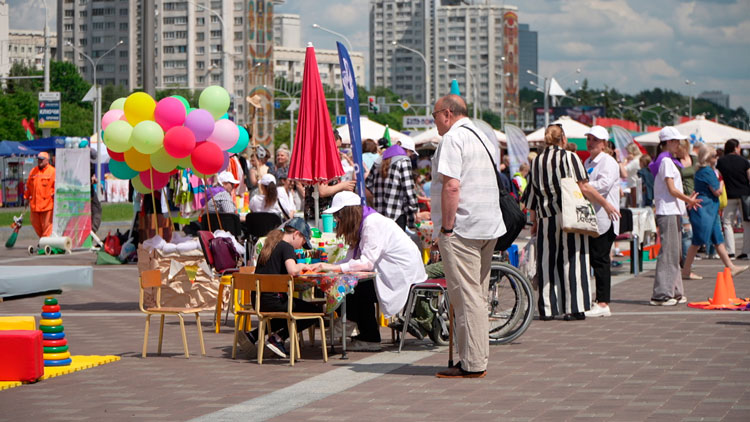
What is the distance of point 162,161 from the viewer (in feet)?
41.9

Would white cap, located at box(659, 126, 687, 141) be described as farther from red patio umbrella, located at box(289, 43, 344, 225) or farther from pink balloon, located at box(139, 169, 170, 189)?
pink balloon, located at box(139, 169, 170, 189)

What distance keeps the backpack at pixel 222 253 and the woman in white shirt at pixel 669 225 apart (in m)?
4.72

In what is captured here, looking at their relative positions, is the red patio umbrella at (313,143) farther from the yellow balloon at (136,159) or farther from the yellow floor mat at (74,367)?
the yellow floor mat at (74,367)

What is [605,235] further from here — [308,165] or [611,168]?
[308,165]

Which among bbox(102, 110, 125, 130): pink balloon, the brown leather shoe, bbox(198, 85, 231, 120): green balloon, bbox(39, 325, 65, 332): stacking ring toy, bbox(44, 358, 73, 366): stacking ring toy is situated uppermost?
bbox(198, 85, 231, 120): green balloon

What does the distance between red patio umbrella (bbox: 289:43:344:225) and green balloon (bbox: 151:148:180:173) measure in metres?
1.54

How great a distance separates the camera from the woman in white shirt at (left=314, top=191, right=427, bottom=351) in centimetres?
961

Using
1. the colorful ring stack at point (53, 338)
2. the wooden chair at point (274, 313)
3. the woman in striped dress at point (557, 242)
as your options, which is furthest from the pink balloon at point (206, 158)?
the colorful ring stack at point (53, 338)

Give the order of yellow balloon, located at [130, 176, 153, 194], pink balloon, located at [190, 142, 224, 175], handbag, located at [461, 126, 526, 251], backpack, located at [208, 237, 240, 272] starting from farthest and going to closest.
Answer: yellow balloon, located at [130, 176, 153, 194]
pink balloon, located at [190, 142, 224, 175]
backpack, located at [208, 237, 240, 272]
handbag, located at [461, 126, 526, 251]

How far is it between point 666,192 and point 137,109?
613cm

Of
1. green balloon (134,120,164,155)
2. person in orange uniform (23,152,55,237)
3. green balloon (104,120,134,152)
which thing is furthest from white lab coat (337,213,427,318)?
person in orange uniform (23,152,55,237)

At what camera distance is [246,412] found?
280 inches

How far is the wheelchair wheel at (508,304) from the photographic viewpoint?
1013 cm

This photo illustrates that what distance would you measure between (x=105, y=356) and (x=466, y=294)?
3.29 meters
